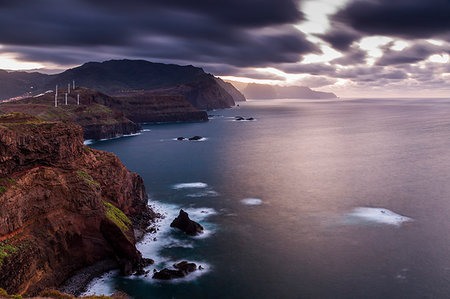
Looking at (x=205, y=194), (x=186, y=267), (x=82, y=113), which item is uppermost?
(x=82, y=113)

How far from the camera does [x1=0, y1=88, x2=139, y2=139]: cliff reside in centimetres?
15275

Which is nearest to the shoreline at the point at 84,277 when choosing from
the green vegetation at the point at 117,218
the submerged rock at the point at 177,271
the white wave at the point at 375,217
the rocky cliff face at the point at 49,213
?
the rocky cliff face at the point at 49,213

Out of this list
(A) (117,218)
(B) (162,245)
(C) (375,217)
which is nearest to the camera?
(A) (117,218)

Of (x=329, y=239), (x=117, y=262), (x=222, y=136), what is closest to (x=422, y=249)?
(x=329, y=239)

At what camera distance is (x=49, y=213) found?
39000 millimetres

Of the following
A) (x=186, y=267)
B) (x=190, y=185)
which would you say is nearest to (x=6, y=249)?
(x=186, y=267)

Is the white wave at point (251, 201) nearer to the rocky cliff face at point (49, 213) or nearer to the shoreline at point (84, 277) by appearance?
the rocky cliff face at point (49, 213)

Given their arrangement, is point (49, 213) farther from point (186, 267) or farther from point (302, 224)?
point (302, 224)

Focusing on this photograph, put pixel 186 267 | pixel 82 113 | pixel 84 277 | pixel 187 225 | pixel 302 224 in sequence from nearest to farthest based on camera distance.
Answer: pixel 84 277, pixel 186 267, pixel 187 225, pixel 302 224, pixel 82 113

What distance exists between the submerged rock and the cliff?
122759 mm

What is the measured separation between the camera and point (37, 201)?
37.8 meters

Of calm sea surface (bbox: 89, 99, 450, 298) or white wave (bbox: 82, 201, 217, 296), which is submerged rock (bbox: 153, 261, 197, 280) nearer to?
white wave (bbox: 82, 201, 217, 296)

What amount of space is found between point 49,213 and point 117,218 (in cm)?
976

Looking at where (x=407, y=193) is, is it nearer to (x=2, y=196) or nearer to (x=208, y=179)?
(x=208, y=179)
